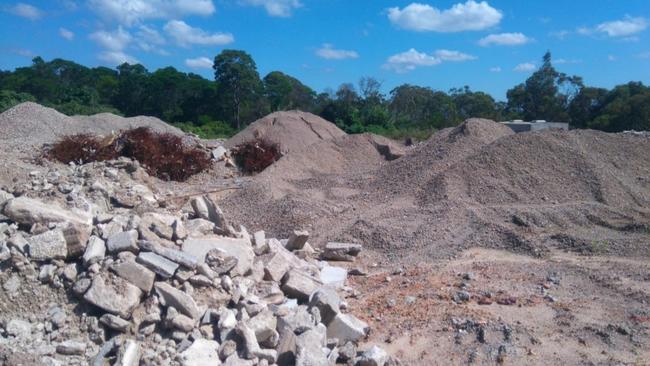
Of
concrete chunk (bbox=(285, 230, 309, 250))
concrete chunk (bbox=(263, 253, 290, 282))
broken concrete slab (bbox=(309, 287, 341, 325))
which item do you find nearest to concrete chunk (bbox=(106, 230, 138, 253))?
concrete chunk (bbox=(263, 253, 290, 282))

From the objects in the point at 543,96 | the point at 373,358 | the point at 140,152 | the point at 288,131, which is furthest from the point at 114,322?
the point at 543,96

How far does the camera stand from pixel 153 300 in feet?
14.9

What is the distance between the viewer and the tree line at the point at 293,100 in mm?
25031

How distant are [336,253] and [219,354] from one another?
10.6 feet

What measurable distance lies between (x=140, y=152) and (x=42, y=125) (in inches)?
190

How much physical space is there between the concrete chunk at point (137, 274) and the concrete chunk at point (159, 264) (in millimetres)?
76

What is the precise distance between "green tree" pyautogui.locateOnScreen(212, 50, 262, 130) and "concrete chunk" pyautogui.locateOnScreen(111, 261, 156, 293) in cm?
2608

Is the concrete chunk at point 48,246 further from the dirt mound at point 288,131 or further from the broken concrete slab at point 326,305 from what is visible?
the dirt mound at point 288,131

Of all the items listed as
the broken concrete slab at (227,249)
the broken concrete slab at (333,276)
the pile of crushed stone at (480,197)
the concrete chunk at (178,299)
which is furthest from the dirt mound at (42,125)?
the concrete chunk at (178,299)

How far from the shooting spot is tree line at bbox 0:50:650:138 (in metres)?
25.0

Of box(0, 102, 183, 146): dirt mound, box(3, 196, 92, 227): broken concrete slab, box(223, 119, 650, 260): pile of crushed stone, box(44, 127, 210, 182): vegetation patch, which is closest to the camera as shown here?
box(3, 196, 92, 227): broken concrete slab

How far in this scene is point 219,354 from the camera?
4242 mm

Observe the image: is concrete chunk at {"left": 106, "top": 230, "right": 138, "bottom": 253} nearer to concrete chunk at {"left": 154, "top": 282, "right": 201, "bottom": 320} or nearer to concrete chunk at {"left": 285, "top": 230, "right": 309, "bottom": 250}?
concrete chunk at {"left": 154, "top": 282, "right": 201, "bottom": 320}

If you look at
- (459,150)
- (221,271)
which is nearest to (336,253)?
(221,271)
